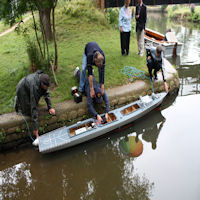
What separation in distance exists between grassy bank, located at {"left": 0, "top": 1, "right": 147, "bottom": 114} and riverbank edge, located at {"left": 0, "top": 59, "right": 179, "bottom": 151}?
0.90 feet

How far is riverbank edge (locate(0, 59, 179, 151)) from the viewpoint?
4227 mm

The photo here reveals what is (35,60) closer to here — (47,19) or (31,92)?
(31,92)

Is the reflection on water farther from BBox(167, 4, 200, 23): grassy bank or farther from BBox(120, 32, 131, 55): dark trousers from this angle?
BBox(167, 4, 200, 23): grassy bank

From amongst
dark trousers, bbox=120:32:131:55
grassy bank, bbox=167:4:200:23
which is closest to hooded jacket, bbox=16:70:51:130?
dark trousers, bbox=120:32:131:55

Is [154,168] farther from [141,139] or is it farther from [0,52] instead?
[0,52]

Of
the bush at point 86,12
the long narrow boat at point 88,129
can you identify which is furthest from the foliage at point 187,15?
the long narrow boat at point 88,129

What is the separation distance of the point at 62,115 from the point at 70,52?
3465 mm

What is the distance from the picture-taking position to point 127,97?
210 inches

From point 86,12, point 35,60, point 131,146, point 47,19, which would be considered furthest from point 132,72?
point 86,12

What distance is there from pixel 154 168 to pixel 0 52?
747cm

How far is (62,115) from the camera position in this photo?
462 centimetres

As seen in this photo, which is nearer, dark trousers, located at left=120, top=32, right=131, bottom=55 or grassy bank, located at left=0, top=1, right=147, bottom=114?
grassy bank, located at left=0, top=1, right=147, bottom=114

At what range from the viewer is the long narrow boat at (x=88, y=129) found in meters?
3.98

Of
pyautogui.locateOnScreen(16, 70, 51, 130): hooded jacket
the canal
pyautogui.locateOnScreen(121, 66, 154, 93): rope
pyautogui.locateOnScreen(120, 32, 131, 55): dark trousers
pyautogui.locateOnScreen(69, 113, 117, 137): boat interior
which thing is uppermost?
pyautogui.locateOnScreen(120, 32, 131, 55): dark trousers
